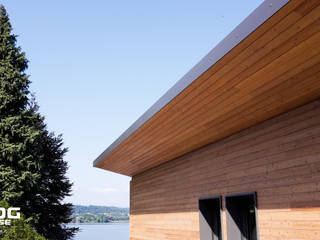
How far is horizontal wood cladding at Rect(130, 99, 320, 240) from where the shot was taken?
477 centimetres

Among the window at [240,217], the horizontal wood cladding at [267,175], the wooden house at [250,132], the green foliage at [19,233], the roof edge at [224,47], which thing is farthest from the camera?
the window at [240,217]

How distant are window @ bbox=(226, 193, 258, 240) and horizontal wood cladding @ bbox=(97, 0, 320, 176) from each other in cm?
133

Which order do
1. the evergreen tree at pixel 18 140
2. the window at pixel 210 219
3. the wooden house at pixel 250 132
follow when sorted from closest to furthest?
the wooden house at pixel 250 132
the window at pixel 210 219
the evergreen tree at pixel 18 140

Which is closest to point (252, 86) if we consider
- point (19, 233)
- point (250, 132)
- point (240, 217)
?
point (250, 132)

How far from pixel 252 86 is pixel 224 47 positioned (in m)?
0.95

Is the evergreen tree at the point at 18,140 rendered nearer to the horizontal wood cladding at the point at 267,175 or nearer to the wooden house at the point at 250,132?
the wooden house at the point at 250,132

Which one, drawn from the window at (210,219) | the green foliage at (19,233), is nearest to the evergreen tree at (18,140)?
the green foliage at (19,233)

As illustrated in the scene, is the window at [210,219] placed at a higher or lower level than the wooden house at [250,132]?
lower

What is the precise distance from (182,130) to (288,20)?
4.11 metres

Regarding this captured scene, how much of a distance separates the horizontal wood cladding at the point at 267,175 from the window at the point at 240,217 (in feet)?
0.67

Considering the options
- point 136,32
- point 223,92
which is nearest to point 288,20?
point 223,92

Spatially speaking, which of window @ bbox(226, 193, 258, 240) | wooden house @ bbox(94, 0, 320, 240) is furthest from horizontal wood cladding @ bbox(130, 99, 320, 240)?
window @ bbox(226, 193, 258, 240)

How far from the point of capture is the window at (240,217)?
659 centimetres

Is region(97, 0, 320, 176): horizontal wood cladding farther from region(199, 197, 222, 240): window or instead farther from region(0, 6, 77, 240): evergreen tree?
region(0, 6, 77, 240): evergreen tree
